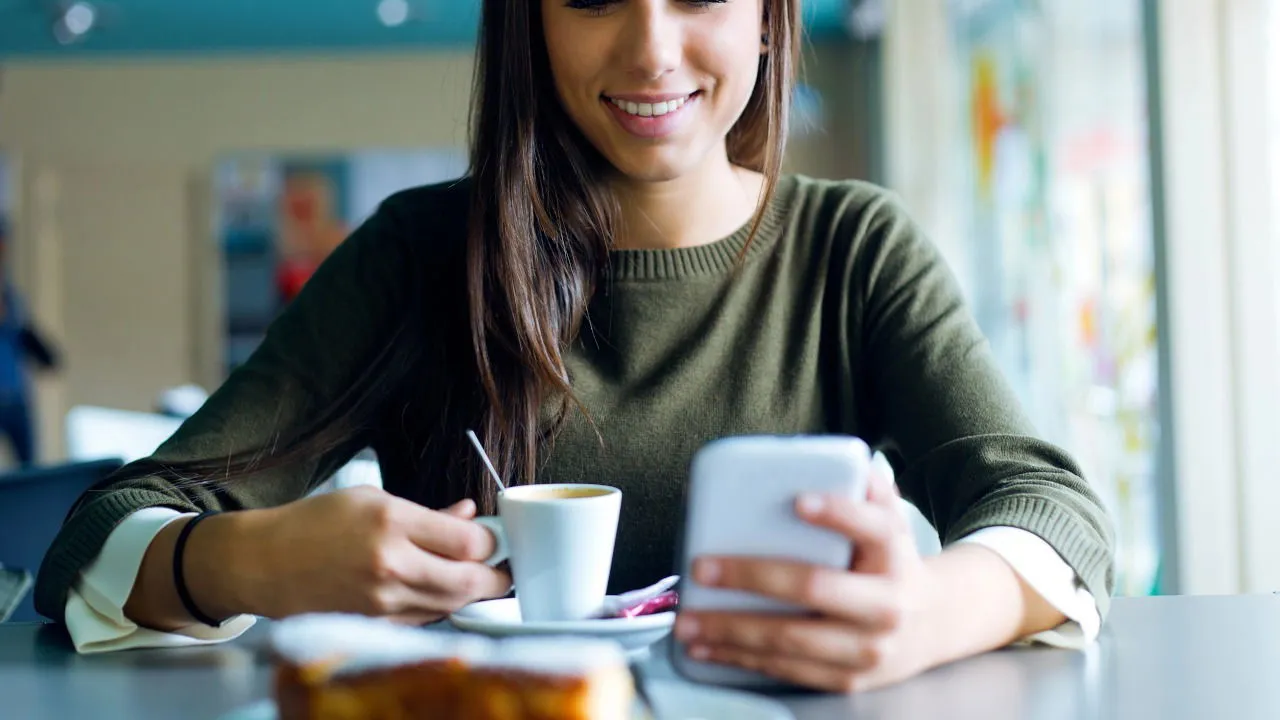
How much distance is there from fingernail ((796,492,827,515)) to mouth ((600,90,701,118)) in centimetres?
57

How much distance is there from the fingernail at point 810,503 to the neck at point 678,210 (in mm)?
687

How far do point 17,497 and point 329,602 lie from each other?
125 cm

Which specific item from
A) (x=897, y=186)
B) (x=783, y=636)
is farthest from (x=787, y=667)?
(x=897, y=186)

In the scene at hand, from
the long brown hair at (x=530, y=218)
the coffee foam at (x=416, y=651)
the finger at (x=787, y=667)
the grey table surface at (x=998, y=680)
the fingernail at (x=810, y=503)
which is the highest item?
the long brown hair at (x=530, y=218)

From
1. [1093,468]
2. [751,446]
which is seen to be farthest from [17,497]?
[1093,468]

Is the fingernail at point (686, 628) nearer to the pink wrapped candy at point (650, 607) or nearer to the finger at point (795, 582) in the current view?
the finger at point (795, 582)

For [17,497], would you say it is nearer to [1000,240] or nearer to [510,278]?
[510,278]

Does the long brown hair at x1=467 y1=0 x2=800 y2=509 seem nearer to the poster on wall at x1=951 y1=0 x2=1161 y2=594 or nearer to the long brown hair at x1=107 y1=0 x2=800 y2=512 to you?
the long brown hair at x1=107 y1=0 x2=800 y2=512

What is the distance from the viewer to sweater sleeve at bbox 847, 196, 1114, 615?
862 mm

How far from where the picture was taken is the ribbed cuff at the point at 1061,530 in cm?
83

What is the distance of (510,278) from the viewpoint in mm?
1141

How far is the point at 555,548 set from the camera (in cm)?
76

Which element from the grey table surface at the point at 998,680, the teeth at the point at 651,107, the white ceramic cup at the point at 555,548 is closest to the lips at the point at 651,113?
the teeth at the point at 651,107

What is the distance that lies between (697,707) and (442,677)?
146 mm
